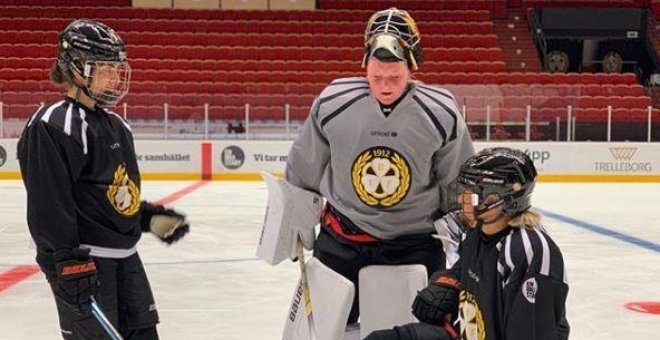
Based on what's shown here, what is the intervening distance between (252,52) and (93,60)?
13636mm

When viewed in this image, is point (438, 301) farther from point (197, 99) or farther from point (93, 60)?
point (197, 99)

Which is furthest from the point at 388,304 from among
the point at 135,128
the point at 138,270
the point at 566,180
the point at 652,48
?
the point at 652,48

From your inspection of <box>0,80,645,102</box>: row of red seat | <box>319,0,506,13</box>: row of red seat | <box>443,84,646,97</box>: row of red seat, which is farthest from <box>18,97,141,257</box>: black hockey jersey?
<box>319,0,506,13</box>: row of red seat

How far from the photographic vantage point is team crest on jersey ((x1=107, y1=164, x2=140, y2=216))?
7.00 feet

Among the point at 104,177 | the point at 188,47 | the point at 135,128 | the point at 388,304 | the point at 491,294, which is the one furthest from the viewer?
the point at 188,47

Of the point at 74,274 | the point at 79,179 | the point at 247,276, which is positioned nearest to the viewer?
the point at 74,274

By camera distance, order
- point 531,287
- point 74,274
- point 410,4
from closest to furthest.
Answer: point 531,287 → point 74,274 → point 410,4

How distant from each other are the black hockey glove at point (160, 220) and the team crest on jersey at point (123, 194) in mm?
216

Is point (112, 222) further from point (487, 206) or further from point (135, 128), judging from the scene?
point (135, 128)

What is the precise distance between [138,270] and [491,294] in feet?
3.18

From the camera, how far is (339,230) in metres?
2.34

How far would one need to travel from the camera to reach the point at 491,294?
180 centimetres

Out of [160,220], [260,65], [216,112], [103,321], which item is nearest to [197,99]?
[216,112]

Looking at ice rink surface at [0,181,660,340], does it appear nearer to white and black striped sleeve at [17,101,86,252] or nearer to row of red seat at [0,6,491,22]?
white and black striped sleeve at [17,101,86,252]
